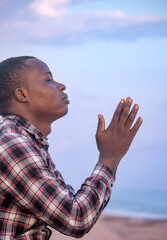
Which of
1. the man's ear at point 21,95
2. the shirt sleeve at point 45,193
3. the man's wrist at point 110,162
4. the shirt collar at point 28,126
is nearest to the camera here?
the shirt sleeve at point 45,193

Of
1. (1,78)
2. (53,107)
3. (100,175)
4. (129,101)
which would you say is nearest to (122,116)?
(129,101)

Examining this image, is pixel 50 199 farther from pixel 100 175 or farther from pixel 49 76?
pixel 49 76

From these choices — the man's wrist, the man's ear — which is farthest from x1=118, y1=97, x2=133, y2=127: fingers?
the man's ear

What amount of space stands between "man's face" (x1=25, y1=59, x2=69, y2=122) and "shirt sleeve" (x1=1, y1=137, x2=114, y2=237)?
11.0 inches

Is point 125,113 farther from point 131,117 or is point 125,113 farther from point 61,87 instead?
point 61,87

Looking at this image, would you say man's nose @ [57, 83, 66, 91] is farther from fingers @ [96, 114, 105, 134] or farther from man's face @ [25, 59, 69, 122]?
fingers @ [96, 114, 105, 134]

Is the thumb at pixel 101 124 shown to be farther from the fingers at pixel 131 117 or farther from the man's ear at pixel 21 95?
the man's ear at pixel 21 95

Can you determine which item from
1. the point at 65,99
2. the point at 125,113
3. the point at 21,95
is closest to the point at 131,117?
the point at 125,113

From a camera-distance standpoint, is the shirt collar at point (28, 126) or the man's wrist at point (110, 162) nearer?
the man's wrist at point (110, 162)

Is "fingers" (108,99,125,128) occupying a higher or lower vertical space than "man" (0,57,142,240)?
higher

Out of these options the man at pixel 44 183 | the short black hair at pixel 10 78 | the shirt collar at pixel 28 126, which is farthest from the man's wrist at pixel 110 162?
the short black hair at pixel 10 78

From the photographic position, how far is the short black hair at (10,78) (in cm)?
146

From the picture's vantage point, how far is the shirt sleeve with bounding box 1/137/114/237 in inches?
42.9

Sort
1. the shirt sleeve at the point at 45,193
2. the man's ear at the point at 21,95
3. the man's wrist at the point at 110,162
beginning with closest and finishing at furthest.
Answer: the shirt sleeve at the point at 45,193 < the man's wrist at the point at 110,162 < the man's ear at the point at 21,95
